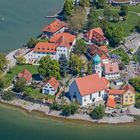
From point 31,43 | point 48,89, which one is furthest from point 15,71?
point 48,89

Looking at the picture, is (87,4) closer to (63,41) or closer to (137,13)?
(137,13)

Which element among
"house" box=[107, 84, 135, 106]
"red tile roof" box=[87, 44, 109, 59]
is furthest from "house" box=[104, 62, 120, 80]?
"house" box=[107, 84, 135, 106]

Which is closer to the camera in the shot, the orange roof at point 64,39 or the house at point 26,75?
the house at point 26,75

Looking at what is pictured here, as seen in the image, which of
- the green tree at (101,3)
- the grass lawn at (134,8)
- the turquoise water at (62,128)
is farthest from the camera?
the grass lawn at (134,8)

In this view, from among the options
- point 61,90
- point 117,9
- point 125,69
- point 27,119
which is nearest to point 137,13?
point 117,9

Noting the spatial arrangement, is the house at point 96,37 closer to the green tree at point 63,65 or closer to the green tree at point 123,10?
the green tree at point 63,65

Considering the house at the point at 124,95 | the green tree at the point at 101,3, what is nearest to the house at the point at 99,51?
the house at the point at 124,95

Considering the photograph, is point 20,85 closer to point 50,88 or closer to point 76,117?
point 50,88

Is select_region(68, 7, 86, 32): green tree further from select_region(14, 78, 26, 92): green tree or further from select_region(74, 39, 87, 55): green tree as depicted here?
select_region(14, 78, 26, 92): green tree
